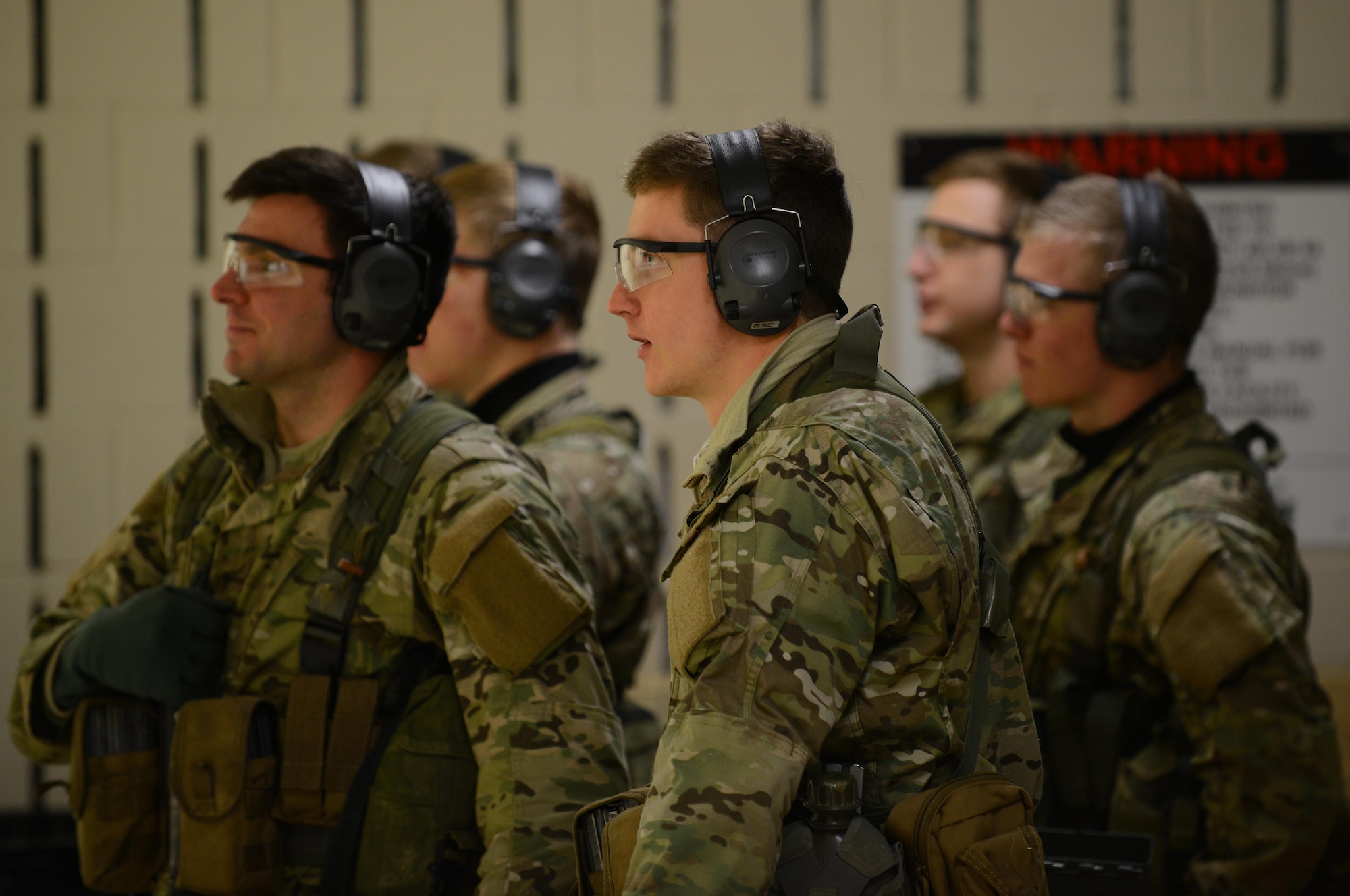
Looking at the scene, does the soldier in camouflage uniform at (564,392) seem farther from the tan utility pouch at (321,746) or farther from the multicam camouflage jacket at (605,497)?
the tan utility pouch at (321,746)

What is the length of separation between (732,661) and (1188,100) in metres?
3.84

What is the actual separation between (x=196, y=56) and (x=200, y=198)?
488 mm

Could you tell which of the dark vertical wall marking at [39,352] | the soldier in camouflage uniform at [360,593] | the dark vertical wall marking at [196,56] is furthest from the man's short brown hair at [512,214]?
the dark vertical wall marking at [39,352]

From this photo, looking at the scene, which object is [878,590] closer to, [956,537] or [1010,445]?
[956,537]

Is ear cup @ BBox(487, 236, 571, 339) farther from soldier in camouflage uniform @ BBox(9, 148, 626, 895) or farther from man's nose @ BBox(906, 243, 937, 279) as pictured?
man's nose @ BBox(906, 243, 937, 279)

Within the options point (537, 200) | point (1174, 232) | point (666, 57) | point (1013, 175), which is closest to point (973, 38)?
point (1013, 175)

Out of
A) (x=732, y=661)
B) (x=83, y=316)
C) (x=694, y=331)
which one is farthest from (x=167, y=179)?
(x=732, y=661)

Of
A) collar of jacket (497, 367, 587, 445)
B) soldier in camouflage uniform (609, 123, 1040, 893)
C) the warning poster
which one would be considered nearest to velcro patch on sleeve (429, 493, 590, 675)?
soldier in camouflage uniform (609, 123, 1040, 893)

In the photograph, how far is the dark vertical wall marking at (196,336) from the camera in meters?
4.59

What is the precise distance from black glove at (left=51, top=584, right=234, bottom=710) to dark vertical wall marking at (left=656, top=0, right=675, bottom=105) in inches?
118

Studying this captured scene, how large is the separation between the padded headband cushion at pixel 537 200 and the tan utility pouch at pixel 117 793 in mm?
1343

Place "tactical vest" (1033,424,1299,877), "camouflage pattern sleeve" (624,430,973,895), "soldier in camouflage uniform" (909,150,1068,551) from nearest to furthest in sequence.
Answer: "camouflage pattern sleeve" (624,430,973,895), "tactical vest" (1033,424,1299,877), "soldier in camouflage uniform" (909,150,1068,551)

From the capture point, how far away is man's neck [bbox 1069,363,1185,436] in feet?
9.07

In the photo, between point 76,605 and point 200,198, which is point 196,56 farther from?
point 76,605
